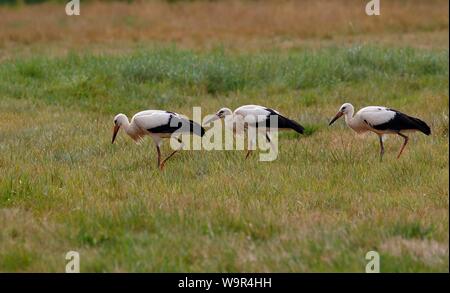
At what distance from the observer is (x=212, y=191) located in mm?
8344

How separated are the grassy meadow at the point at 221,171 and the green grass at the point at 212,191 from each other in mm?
19

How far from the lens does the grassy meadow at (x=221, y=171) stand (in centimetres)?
657

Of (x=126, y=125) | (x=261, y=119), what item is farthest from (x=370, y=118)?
(x=126, y=125)

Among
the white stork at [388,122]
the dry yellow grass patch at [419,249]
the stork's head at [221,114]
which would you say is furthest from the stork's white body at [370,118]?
the dry yellow grass patch at [419,249]

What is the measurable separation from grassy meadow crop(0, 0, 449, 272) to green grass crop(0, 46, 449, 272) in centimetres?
2

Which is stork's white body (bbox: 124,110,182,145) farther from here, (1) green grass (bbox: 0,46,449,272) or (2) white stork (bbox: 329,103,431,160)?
(2) white stork (bbox: 329,103,431,160)

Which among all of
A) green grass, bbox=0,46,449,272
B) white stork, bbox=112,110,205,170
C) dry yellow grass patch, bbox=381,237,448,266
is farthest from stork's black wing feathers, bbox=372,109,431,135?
dry yellow grass patch, bbox=381,237,448,266

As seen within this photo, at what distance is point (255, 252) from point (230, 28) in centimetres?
1994

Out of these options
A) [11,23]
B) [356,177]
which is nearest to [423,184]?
[356,177]

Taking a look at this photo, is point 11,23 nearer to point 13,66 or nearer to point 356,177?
point 13,66

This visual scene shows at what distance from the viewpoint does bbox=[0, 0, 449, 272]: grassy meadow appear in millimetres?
6574

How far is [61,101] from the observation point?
14.8 metres

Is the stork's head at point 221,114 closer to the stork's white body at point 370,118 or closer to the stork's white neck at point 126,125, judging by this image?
the stork's white neck at point 126,125

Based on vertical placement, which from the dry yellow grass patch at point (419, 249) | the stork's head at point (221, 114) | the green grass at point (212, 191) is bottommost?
the dry yellow grass patch at point (419, 249)
